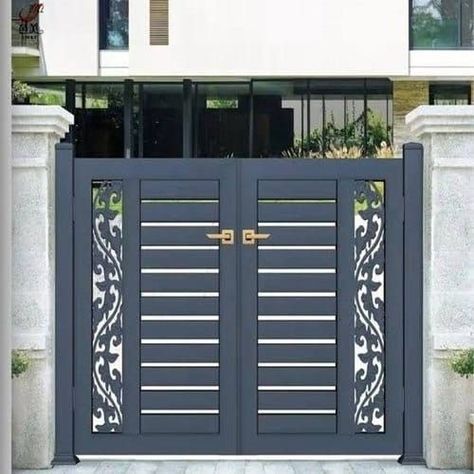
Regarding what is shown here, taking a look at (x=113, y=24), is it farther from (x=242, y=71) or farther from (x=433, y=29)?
(x=433, y=29)

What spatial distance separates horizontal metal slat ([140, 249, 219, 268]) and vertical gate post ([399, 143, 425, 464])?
36.7 inches

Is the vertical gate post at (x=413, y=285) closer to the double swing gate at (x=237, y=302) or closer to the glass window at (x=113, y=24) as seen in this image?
the double swing gate at (x=237, y=302)

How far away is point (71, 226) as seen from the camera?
429 cm

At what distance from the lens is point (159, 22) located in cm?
1553

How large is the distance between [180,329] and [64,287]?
592 mm

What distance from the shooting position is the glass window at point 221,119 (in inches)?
639

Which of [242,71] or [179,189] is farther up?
[242,71]

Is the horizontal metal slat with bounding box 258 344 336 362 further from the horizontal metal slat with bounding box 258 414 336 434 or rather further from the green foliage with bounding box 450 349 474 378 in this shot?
the green foliage with bounding box 450 349 474 378

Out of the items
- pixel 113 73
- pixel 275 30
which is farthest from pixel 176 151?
pixel 275 30

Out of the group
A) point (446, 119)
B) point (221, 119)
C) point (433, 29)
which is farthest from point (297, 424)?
point (433, 29)

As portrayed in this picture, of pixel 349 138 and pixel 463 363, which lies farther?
pixel 349 138

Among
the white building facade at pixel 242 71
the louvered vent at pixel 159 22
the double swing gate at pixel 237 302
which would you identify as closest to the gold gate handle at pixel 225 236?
the double swing gate at pixel 237 302

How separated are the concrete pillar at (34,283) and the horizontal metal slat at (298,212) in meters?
1.02

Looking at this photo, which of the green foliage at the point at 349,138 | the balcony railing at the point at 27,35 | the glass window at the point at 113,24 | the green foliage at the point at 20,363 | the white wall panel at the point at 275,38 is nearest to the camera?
the green foliage at the point at 20,363
